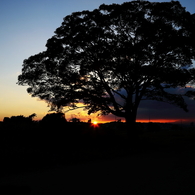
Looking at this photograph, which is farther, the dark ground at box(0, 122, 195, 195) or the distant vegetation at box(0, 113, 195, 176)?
the distant vegetation at box(0, 113, 195, 176)

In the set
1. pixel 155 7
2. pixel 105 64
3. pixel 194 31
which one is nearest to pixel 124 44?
pixel 105 64

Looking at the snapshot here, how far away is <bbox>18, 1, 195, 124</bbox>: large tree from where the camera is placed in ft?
64.8

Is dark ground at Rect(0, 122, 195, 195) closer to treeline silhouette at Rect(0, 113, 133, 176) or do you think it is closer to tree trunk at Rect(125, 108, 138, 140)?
treeline silhouette at Rect(0, 113, 133, 176)

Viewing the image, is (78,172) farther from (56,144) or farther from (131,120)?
(131,120)

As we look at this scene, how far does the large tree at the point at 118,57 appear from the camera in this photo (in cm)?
1977

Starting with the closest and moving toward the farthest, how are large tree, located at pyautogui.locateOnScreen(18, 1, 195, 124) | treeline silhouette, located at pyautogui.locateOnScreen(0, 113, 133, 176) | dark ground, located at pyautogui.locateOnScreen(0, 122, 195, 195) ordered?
dark ground, located at pyautogui.locateOnScreen(0, 122, 195, 195) < treeline silhouette, located at pyautogui.locateOnScreen(0, 113, 133, 176) < large tree, located at pyautogui.locateOnScreen(18, 1, 195, 124)

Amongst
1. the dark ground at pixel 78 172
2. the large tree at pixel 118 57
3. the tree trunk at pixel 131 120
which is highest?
the large tree at pixel 118 57

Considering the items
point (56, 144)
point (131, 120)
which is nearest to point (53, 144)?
point (56, 144)

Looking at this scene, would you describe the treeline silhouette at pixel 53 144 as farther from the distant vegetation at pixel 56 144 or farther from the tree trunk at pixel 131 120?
the tree trunk at pixel 131 120

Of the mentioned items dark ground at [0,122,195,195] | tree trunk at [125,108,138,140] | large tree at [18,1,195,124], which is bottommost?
dark ground at [0,122,195,195]

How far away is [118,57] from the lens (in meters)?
19.9

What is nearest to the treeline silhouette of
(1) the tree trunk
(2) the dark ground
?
(2) the dark ground

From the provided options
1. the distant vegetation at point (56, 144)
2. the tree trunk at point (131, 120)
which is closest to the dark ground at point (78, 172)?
the distant vegetation at point (56, 144)

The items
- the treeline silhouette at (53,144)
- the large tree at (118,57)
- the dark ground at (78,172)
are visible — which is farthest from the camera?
the large tree at (118,57)
